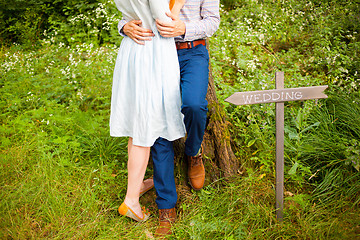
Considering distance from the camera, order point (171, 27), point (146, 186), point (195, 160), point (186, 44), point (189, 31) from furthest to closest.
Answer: point (146, 186)
point (195, 160)
point (186, 44)
point (189, 31)
point (171, 27)

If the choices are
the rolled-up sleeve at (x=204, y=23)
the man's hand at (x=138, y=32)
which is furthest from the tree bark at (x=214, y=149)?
the man's hand at (x=138, y=32)

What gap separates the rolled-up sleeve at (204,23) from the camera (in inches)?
97.0

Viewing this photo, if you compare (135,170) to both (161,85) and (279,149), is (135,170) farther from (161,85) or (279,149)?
(279,149)

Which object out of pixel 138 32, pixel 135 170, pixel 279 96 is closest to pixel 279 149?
pixel 279 96

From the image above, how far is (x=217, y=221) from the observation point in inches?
102

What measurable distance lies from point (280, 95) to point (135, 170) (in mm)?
1274

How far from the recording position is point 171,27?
2.32 m

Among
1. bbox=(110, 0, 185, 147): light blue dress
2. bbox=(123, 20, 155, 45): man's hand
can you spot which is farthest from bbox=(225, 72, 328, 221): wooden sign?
bbox=(123, 20, 155, 45): man's hand

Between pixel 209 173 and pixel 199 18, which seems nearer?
pixel 199 18

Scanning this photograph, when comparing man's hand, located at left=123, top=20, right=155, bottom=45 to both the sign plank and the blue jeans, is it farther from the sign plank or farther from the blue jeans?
the sign plank

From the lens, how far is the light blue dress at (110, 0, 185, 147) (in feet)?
7.76

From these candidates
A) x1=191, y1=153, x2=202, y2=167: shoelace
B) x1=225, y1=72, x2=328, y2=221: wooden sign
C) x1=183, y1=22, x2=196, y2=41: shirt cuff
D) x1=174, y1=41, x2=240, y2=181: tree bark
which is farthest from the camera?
x1=174, y1=41, x2=240, y2=181: tree bark

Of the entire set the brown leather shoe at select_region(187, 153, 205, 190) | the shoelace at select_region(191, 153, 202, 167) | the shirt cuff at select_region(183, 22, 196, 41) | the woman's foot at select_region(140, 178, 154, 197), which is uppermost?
the shirt cuff at select_region(183, 22, 196, 41)

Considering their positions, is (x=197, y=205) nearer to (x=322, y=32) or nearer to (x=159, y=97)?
(x=159, y=97)
